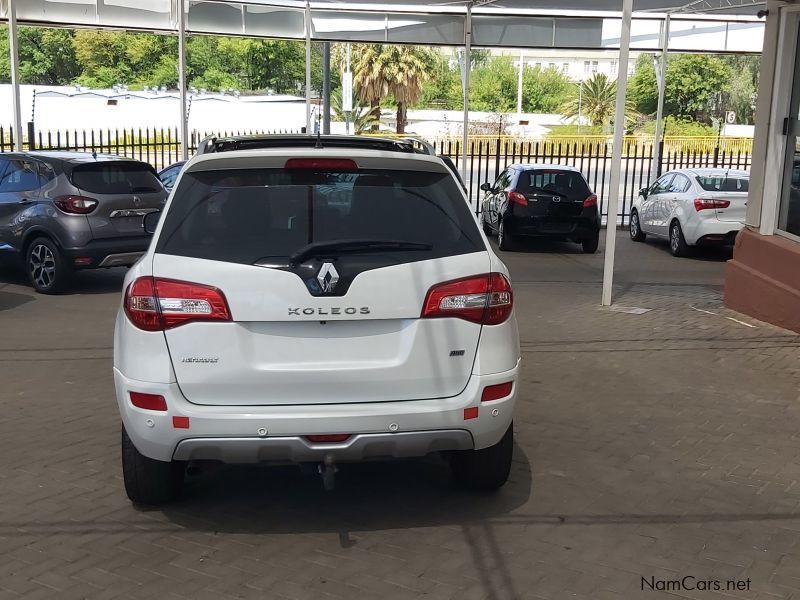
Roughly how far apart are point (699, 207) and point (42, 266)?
406 inches

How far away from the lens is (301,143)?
507 centimetres

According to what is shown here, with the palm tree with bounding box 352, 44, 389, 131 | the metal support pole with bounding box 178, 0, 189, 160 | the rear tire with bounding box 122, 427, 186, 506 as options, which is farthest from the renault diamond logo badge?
the palm tree with bounding box 352, 44, 389, 131

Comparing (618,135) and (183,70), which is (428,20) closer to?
(183,70)

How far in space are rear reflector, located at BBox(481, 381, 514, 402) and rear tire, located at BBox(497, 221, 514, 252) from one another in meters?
12.4

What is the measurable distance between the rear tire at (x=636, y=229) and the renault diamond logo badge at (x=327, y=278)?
15.1 meters

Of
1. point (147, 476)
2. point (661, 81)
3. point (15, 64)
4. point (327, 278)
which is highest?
point (661, 81)

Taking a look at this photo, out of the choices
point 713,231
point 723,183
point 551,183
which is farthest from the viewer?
point 551,183

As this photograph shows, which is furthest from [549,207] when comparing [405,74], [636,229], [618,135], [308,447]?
[405,74]

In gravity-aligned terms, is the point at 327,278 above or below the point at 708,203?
above

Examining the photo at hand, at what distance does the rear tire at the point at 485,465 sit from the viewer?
16.0 feet

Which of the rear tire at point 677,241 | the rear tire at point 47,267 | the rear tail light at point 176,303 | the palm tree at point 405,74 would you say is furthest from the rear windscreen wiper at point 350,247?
the palm tree at point 405,74

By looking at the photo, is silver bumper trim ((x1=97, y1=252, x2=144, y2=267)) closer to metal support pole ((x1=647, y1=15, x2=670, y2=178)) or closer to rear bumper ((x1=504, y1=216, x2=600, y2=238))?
rear bumper ((x1=504, y1=216, x2=600, y2=238))

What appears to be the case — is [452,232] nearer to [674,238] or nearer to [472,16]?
[674,238]

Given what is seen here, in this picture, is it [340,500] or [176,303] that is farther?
[340,500]
